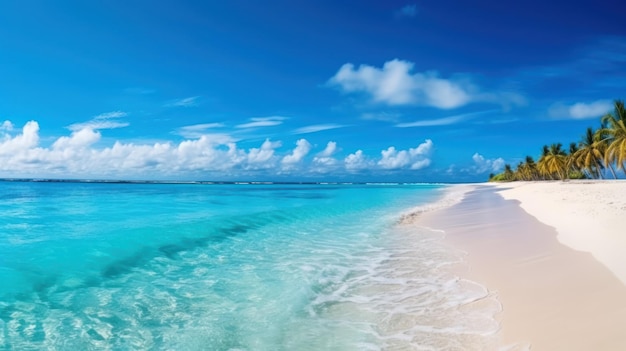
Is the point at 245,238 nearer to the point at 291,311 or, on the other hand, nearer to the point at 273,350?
the point at 291,311

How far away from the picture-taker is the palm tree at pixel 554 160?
70.6m

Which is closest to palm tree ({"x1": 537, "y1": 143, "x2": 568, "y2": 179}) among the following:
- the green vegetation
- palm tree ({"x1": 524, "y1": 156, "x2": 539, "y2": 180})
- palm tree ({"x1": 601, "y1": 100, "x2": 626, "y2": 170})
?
the green vegetation

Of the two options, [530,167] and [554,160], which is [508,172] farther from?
[554,160]

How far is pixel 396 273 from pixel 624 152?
43418 millimetres

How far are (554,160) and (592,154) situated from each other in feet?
52.9

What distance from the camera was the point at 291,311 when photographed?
553 cm

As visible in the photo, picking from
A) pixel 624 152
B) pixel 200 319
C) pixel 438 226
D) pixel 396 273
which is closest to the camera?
pixel 200 319

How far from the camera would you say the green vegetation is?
133 ft

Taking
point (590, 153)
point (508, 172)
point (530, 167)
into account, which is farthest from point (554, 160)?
point (508, 172)

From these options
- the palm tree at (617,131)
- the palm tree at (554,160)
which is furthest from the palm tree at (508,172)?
the palm tree at (617,131)

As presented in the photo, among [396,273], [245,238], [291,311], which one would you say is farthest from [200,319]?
[245,238]

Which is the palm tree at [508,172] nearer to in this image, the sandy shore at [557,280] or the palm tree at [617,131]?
the palm tree at [617,131]

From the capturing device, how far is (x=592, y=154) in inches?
2181

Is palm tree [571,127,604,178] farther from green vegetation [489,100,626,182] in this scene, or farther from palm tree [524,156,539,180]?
palm tree [524,156,539,180]
